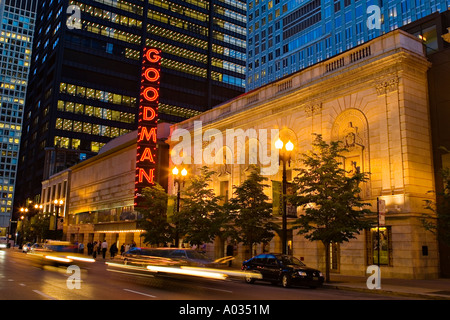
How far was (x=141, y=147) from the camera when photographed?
165ft

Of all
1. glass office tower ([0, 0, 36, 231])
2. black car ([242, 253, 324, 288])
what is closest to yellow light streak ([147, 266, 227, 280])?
black car ([242, 253, 324, 288])

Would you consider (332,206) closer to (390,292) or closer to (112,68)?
(390,292)

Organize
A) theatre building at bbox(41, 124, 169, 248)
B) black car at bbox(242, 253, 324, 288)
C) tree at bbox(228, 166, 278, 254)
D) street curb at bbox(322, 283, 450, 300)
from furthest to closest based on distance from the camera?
theatre building at bbox(41, 124, 169, 248) < tree at bbox(228, 166, 278, 254) < black car at bbox(242, 253, 324, 288) < street curb at bbox(322, 283, 450, 300)

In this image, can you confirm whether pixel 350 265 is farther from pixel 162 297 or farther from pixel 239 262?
pixel 162 297

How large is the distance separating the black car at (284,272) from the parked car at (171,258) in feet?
8.32

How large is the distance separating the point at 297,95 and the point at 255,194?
365 inches

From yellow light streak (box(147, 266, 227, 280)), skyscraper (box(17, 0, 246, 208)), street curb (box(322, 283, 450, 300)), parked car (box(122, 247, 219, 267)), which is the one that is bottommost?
street curb (box(322, 283, 450, 300))

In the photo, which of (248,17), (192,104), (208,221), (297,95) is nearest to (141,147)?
(208,221)

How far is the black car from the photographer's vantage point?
20.2 m

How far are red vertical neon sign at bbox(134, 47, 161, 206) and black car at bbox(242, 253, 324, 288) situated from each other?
94.8 feet

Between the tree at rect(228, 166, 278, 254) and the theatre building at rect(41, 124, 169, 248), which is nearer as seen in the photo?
the tree at rect(228, 166, 278, 254)

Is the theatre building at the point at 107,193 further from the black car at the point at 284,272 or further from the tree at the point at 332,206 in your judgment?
the tree at the point at 332,206

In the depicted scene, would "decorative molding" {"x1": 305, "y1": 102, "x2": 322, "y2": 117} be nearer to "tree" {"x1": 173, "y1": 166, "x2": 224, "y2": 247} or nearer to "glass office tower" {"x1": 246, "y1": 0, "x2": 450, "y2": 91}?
"tree" {"x1": 173, "y1": 166, "x2": 224, "y2": 247}

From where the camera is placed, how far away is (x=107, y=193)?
6600 cm
